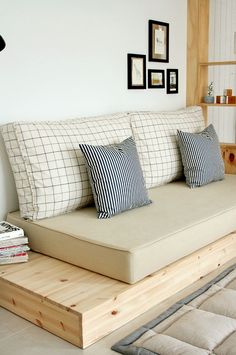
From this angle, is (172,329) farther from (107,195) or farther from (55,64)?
(55,64)

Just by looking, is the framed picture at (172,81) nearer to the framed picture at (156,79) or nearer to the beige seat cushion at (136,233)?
the framed picture at (156,79)

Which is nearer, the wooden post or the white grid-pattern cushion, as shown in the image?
the white grid-pattern cushion

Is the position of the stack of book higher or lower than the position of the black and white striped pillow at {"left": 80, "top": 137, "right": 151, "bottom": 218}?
lower

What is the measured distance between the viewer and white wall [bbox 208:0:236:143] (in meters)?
4.96

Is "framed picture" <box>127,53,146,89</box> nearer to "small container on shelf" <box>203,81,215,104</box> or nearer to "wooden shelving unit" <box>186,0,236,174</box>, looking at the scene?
"wooden shelving unit" <box>186,0,236,174</box>

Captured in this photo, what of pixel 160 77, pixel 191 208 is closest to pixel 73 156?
pixel 191 208

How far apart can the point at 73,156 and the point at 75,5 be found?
111cm

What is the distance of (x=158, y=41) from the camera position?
12.7 ft

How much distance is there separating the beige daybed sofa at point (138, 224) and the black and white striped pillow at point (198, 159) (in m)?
0.08

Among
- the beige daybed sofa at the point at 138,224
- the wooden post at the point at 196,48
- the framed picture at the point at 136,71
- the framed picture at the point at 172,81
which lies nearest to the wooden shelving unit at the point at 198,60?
the wooden post at the point at 196,48

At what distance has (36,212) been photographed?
105 inches

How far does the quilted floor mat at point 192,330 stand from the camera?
6.37 ft

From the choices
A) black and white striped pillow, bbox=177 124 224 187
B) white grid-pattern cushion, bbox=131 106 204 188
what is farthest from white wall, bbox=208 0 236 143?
black and white striped pillow, bbox=177 124 224 187

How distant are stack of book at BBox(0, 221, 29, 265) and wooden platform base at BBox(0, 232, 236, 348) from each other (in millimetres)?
39
